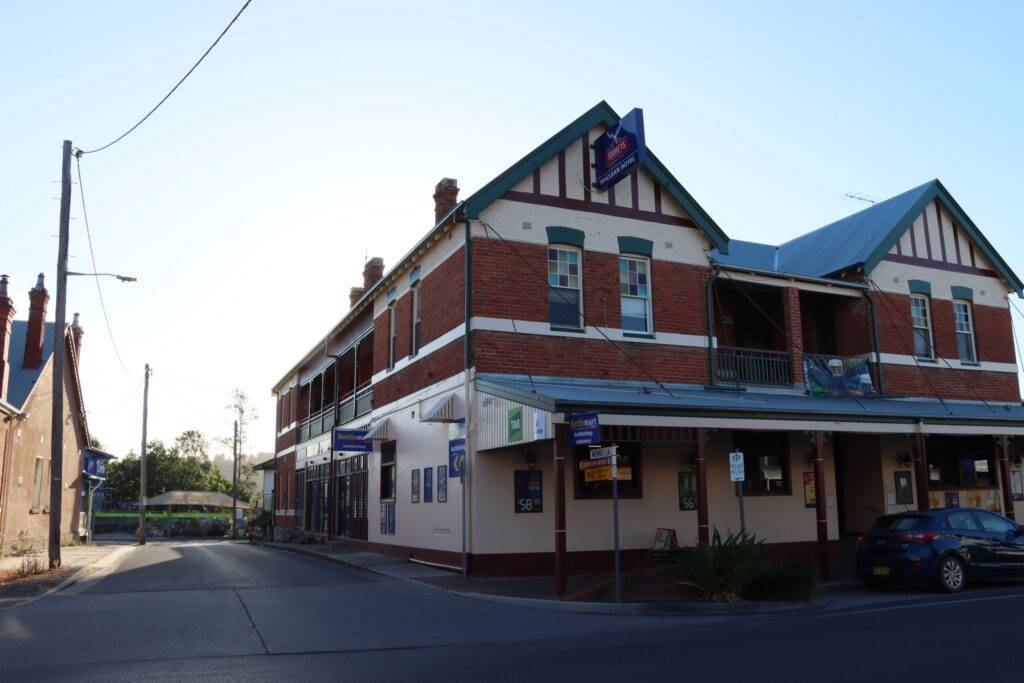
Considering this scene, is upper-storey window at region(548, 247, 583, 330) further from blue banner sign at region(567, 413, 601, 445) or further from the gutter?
blue banner sign at region(567, 413, 601, 445)

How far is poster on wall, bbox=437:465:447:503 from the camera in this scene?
1859 centimetres

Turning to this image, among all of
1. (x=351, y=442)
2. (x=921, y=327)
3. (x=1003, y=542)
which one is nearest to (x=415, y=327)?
(x=351, y=442)

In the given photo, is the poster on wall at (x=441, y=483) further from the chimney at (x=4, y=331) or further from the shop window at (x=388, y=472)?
the chimney at (x=4, y=331)

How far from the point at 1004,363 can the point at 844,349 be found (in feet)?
18.1

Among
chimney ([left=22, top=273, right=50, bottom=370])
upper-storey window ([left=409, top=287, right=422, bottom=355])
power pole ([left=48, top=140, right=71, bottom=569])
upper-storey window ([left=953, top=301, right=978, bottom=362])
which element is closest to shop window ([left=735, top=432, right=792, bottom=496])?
upper-storey window ([left=953, top=301, right=978, bottom=362])

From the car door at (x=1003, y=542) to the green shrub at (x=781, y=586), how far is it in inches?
158

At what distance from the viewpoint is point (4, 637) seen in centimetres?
1011

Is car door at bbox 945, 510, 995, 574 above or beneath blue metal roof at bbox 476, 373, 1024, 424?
beneath

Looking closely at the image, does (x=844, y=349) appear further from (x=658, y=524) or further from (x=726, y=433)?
(x=658, y=524)

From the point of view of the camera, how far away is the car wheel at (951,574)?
14250 millimetres

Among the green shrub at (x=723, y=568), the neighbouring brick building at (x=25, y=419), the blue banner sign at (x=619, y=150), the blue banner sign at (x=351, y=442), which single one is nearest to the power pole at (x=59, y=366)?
the neighbouring brick building at (x=25, y=419)

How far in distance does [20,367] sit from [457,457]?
16.7 m

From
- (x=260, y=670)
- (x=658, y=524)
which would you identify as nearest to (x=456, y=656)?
(x=260, y=670)

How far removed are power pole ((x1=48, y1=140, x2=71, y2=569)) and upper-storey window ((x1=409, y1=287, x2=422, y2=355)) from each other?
790cm
